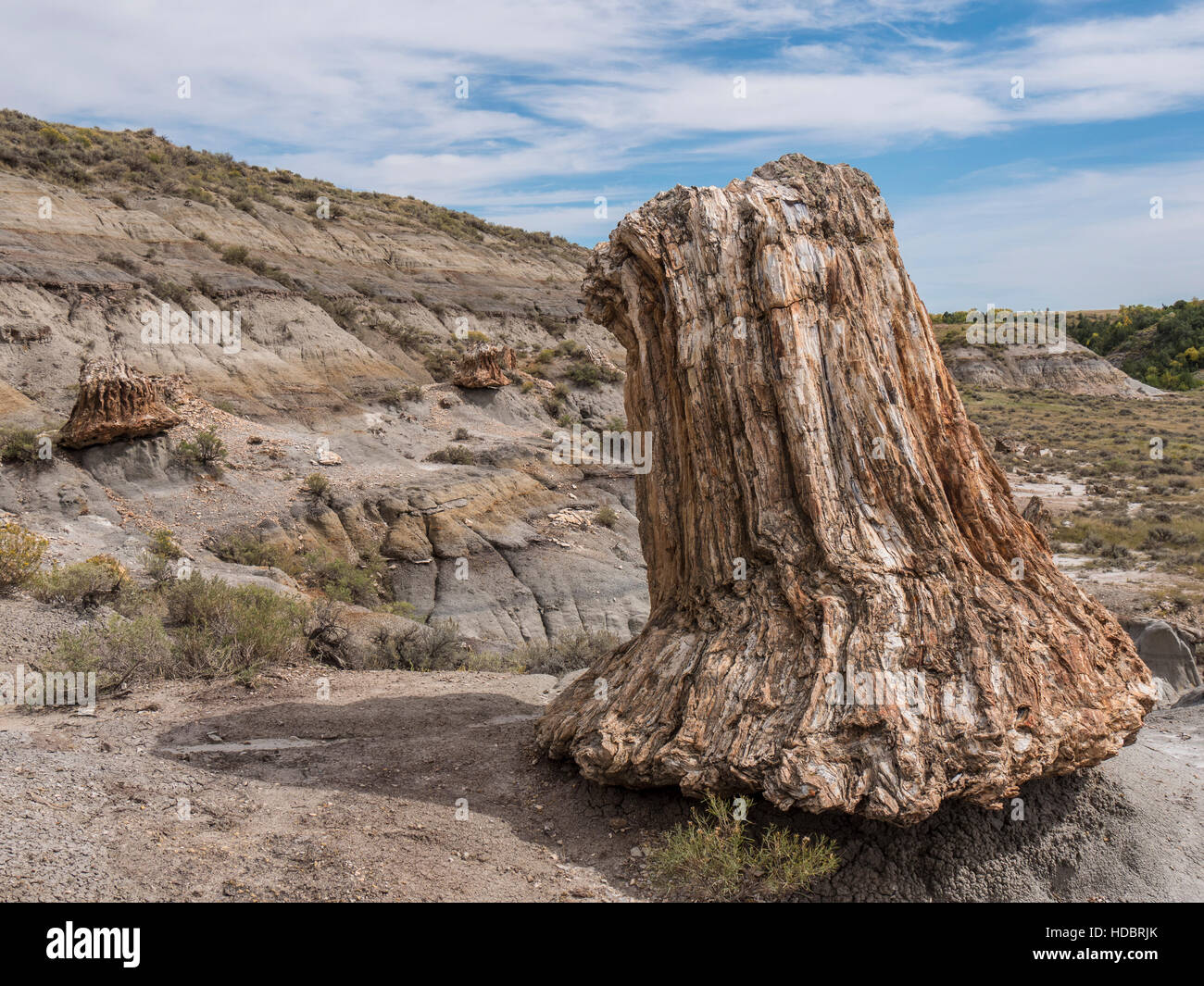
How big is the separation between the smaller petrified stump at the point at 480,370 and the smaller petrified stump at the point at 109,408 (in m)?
10.8

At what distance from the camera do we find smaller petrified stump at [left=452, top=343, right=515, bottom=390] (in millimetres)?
27641

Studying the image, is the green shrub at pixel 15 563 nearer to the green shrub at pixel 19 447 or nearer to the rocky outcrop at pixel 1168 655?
the green shrub at pixel 19 447

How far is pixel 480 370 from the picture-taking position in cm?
2778

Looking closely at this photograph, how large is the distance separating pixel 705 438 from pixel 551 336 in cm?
3151

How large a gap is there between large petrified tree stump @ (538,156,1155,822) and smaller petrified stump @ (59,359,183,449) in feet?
48.7

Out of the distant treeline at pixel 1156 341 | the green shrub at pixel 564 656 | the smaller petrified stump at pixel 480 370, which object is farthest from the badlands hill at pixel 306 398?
the distant treeline at pixel 1156 341

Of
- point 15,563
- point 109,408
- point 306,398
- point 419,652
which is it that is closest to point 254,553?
point 109,408

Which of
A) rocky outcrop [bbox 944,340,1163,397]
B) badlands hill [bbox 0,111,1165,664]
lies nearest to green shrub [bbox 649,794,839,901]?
badlands hill [bbox 0,111,1165,664]

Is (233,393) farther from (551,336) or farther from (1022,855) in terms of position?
(1022,855)

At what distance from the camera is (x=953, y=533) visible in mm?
5707

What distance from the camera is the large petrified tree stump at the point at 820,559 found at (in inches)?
192

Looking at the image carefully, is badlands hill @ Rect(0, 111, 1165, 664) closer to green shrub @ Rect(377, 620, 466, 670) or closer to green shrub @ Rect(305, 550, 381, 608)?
green shrub @ Rect(305, 550, 381, 608)

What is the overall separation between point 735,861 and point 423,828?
201 cm
